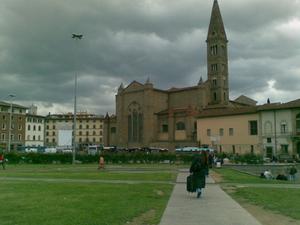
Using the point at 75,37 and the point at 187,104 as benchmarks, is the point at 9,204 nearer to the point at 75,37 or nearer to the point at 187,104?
the point at 75,37

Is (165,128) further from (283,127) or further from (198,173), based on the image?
(198,173)

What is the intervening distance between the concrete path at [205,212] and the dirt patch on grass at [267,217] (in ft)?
0.75

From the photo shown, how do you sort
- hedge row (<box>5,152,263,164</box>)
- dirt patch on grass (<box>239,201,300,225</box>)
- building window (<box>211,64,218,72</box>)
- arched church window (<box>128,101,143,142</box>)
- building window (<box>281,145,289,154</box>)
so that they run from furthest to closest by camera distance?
building window (<box>211,64,218,72</box>) → arched church window (<box>128,101,143,142</box>) → building window (<box>281,145,289,154</box>) → hedge row (<box>5,152,263,164</box>) → dirt patch on grass (<box>239,201,300,225</box>)

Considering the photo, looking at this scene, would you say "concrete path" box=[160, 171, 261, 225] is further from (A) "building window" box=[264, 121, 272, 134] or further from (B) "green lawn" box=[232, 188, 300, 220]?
(A) "building window" box=[264, 121, 272, 134]

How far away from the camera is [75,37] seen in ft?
157

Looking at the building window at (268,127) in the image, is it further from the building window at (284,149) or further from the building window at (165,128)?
the building window at (165,128)

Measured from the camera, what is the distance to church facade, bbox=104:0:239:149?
96.1 meters

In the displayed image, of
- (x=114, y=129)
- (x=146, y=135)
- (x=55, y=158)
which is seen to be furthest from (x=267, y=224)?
(x=114, y=129)

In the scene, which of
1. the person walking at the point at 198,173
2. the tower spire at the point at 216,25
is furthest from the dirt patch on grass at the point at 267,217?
the tower spire at the point at 216,25

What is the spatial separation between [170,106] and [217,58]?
766 inches

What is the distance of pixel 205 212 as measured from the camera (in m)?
11.0

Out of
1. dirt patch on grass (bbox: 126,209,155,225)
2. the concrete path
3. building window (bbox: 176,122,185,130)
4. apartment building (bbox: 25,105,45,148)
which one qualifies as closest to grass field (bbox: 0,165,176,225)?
dirt patch on grass (bbox: 126,209,155,225)

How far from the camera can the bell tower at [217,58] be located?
10812cm

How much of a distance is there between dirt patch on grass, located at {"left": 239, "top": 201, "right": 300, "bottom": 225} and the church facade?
258 feet
